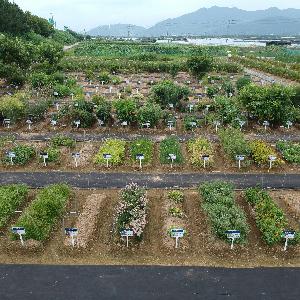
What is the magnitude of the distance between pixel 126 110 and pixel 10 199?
11.5 m

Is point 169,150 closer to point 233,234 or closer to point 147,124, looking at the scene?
point 147,124

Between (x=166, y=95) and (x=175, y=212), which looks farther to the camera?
(x=166, y=95)

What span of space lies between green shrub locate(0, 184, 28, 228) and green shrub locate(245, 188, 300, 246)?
9.44 metres

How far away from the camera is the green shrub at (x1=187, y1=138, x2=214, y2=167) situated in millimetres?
22234

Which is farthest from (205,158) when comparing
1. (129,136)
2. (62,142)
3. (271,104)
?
(62,142)

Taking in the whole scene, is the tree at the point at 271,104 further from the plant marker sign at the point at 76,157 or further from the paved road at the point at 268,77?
the paved road at the point at 268,77

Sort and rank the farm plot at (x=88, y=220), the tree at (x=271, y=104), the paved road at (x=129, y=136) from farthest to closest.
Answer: the tree at (x=271, y=104)
the paved road at (x=129, y=136)
the farm plot at (x=88, y=220)

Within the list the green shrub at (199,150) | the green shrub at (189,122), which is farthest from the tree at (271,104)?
the green shrub at (199,150)

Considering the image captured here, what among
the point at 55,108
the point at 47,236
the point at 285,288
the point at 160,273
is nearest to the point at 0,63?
the point at 55,108

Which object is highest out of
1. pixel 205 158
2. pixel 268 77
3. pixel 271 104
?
pixel 271 104

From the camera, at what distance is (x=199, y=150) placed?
23438 millimetres

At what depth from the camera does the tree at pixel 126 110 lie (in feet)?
90.5

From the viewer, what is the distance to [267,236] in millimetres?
15078

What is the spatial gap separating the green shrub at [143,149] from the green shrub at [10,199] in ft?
20.6
